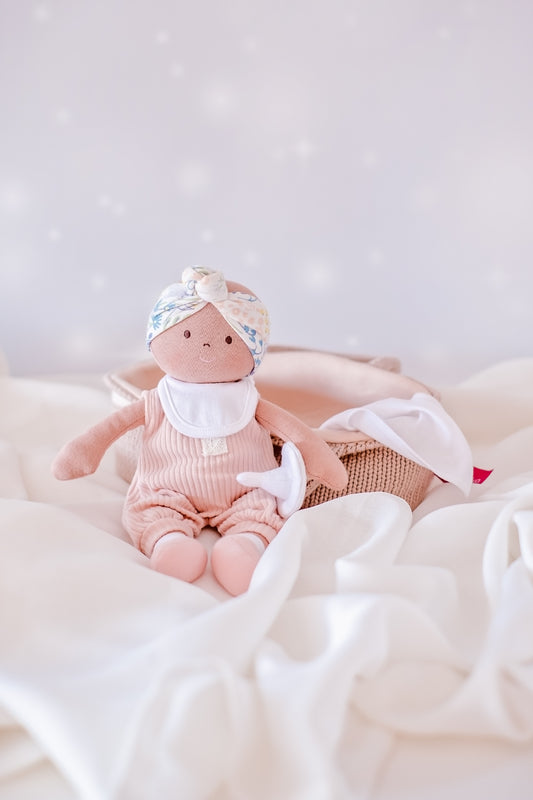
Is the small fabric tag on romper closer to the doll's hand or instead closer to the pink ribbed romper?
the pink ribbed romper

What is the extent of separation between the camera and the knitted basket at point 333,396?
1.28m

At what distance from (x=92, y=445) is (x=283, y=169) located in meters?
1.13

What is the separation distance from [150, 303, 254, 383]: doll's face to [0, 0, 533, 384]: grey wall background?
3.23ft

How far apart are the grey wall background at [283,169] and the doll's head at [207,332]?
0.96m

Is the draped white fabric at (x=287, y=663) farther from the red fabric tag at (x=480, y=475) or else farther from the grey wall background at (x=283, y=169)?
the grey wall background at (x=283, y=169)

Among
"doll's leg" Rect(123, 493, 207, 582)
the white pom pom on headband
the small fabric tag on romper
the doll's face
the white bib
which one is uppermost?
the white pom pom on headband

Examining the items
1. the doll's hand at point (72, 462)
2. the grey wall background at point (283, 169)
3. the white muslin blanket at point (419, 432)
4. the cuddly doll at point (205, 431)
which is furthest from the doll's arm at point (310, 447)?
the grey wall background at point (283, 169)

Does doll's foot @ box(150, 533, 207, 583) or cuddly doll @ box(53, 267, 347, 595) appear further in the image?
cuddly doll @ box(53, 267, 347, 595)

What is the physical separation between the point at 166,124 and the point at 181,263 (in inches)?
13.1

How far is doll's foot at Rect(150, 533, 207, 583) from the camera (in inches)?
41.0

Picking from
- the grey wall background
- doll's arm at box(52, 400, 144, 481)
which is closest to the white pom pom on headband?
doll's arm at box(52, 400, 144, 481)

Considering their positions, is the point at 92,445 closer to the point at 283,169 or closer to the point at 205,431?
the point at 205,431

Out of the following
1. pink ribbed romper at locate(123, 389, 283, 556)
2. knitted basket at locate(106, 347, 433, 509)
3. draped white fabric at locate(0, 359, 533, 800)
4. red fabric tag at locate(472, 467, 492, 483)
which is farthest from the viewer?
red fabric tag at locate(472, 467, 492, 483)

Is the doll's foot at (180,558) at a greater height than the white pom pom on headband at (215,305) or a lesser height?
lesser
